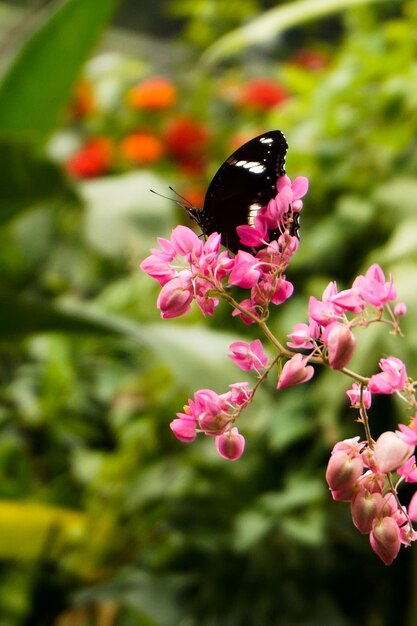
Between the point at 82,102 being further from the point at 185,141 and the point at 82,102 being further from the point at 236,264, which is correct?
the point at 236,264

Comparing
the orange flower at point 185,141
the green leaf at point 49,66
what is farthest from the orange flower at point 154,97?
the green leaf at point 49,66

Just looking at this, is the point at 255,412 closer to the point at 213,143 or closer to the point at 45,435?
the point at 45,435

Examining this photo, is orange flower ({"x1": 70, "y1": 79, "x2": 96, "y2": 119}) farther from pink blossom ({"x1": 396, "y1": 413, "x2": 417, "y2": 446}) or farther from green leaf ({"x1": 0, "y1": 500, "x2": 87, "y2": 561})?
pink blossom ({"x1": 396, "y1": 413, "x2": 417, "y2": 446})

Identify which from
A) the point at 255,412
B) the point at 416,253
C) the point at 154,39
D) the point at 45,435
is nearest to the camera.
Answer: the point at 255,412

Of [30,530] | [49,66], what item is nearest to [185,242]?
[30,530]

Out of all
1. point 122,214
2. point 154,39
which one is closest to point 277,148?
point 122,214

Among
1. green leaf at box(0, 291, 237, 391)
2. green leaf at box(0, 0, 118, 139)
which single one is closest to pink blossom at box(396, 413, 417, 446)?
green leaf at box(0, 291, 237, 391)
